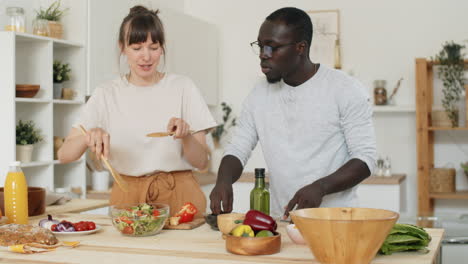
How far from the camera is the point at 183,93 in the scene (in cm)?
238

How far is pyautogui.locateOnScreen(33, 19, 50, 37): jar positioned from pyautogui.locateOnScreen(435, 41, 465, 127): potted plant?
8.76 ft

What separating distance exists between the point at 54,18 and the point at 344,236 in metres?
2.93

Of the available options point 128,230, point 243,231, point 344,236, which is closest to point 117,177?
point 128,230

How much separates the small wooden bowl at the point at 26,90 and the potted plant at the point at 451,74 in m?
2.75

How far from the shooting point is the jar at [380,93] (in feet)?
15.7

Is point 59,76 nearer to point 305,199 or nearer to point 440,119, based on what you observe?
point 305,199

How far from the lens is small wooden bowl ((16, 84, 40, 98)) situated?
3553 millimetres

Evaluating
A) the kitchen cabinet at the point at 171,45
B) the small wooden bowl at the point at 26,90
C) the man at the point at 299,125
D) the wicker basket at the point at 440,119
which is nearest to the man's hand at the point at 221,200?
the man at the point at 299,125

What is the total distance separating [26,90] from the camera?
3568 mm

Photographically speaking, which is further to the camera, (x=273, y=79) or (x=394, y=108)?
(x=394, y=108)

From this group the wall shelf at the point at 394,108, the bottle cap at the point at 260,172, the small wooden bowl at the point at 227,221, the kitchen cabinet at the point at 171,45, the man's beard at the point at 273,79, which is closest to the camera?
the small wooden bowl at the point at 227,221

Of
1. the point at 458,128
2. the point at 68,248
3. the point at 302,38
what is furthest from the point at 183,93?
the point at 458,128

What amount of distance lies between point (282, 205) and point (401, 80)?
2.88 metres

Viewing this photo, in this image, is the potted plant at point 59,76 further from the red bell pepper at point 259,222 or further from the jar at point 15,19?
the red bell pepper at point 259,222
